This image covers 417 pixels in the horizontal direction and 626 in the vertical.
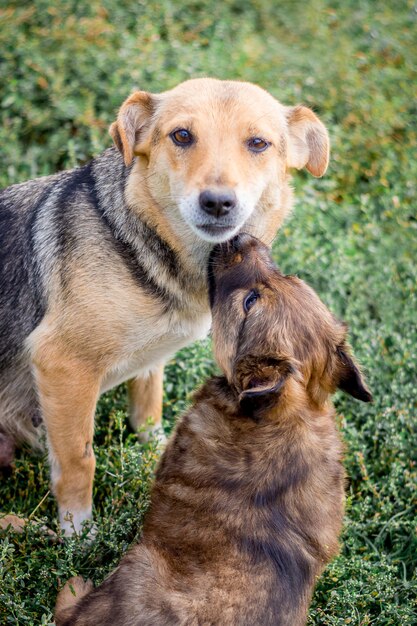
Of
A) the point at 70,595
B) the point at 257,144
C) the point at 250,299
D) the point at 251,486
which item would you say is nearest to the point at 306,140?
the point at 257,144

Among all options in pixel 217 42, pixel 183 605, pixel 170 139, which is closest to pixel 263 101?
pixel 170 139

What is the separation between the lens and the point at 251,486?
356cm

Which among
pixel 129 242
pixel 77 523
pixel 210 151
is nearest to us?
pixel 210 151

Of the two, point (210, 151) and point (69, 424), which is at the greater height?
point (210, 151)

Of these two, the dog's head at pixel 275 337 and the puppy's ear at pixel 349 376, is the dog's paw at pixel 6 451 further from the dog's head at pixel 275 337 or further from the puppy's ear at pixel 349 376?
→ the puppy's ear at pixel 349 376

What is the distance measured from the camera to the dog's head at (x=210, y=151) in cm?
401

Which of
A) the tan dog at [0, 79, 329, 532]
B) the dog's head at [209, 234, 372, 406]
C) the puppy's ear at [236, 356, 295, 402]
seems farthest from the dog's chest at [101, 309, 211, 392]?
the puppy's ear at [236, 356, 295, 402]

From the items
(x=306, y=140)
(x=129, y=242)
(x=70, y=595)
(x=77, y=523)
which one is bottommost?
(x=77, y=523)

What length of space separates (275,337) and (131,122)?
1.68 meters

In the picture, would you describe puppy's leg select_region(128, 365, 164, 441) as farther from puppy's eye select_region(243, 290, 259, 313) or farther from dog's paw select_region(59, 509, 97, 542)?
puppy's eye select_region(243, 290, 259, 313)

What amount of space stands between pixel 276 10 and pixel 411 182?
3.16 metres

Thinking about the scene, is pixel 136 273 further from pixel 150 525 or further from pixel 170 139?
pixel 150 525

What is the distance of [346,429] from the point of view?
17.3ft

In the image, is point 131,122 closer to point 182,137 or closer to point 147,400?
point 182,137
